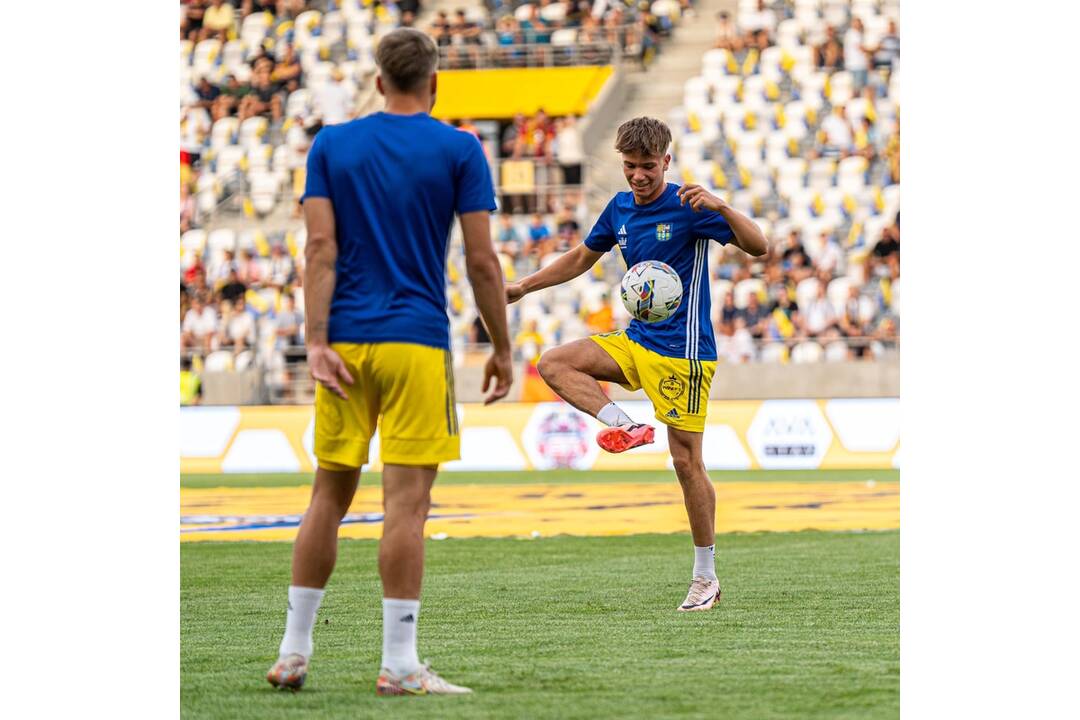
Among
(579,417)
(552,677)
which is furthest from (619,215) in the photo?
(579,417)

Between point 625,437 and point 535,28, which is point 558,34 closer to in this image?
point 535,28

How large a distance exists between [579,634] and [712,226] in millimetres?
2295

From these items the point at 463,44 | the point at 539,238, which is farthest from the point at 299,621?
the point at 463,44

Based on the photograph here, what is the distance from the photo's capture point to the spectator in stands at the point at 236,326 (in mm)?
24297

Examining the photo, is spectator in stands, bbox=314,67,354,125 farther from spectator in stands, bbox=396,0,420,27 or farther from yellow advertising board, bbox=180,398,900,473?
yellow advertising board, bbox=180,398,900,473

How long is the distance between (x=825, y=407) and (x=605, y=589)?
1134 centimetres

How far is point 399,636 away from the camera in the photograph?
17.5 ft

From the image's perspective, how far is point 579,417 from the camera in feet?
64.8

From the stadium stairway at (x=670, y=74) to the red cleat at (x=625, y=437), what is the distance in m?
20.1

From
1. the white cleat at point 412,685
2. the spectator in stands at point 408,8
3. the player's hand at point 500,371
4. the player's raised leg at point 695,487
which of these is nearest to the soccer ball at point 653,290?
the player's raised leg at point 695,487

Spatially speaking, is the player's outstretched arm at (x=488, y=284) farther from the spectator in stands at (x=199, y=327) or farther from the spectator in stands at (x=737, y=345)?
the spectator in stands at (x=199, y=327)

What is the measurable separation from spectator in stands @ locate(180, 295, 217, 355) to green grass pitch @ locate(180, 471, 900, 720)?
44.7 feet

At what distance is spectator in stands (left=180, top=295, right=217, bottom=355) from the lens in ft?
79.8

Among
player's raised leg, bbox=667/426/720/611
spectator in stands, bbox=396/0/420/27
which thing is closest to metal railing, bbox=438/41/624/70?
spectator in stands, bbox=396/0/420/27
